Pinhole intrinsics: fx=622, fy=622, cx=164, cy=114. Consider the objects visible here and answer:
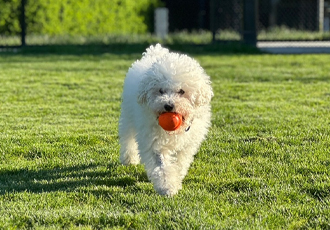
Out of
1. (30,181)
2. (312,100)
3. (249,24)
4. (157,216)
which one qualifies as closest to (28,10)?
(249,24)

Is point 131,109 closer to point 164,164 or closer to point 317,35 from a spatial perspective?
point 164,164

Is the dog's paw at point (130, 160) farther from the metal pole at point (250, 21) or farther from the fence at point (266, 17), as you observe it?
the fence at point (266, 17)

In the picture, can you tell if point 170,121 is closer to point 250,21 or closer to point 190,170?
point 190,170

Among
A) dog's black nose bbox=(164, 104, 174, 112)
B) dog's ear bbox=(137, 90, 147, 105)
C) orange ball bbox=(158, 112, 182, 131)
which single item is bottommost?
orange ball bbox=(158, 112, 182, 131)

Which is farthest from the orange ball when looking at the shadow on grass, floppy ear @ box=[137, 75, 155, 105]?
the shadow on grass

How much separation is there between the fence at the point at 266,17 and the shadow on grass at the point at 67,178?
12.0 metres

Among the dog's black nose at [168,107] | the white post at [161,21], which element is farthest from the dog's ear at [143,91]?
the white post at [161,21]

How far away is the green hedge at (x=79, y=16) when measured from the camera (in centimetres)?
1611

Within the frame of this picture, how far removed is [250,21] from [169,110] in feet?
37.7

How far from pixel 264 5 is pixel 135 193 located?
17220 millimetres

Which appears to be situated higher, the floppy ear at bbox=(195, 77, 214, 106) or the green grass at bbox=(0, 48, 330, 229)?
the floppy ear at bbox=(195, 77, 214, 106)

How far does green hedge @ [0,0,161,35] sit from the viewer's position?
52.9 ft

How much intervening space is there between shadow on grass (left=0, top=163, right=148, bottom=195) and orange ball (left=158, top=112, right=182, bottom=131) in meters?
0.65

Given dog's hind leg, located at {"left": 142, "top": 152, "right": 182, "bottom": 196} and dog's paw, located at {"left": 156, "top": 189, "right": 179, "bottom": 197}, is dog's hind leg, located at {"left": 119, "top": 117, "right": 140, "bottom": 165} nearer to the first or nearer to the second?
dog's hind leg, located at {"left": 142, "top": 152, "right": 182, "bottom": 196}
